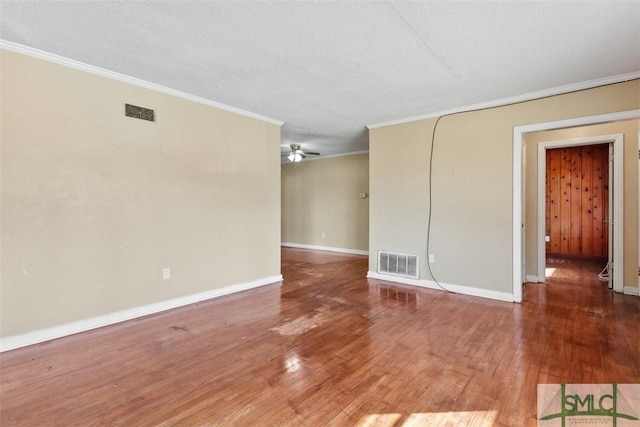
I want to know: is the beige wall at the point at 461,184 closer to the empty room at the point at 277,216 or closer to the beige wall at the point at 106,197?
the empty room at the point at 277,216

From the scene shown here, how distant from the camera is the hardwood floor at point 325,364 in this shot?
1743mm

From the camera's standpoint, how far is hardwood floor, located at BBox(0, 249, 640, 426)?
5.72 feet

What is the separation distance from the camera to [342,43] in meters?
2.45

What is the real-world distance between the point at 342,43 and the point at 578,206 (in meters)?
7.06

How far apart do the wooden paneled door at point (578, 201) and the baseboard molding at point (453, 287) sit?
4415mm

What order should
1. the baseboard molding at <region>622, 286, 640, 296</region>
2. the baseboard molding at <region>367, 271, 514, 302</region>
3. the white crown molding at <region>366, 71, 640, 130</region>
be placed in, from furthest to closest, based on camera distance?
1. the baseboard molding at <region>622, 286, 640, 296</region>
2. the baseboard molding at <region>367, 271, 514, 302</region>
3. the white crown molding at <region>366, 71, 640, 130</region>

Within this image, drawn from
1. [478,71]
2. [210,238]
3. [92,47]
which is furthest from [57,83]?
[478,71]

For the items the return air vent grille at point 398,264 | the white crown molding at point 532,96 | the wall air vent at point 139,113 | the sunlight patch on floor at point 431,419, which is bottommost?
the sunlight patch on floor at point 431,419

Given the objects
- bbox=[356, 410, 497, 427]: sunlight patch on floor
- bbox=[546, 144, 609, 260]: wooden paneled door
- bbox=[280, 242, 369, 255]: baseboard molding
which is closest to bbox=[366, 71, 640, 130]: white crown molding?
bbox=[356, 410, 497, 427]: sunlight patch on floor

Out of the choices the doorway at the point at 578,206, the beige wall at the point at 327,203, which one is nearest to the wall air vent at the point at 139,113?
the beige wall at the point at 327,203

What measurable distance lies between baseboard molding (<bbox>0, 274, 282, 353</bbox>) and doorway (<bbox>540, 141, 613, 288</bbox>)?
6359 mm

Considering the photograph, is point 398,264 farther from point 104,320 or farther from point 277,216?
point 104,320

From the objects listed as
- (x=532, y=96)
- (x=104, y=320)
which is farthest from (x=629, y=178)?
(x=104, y=320)

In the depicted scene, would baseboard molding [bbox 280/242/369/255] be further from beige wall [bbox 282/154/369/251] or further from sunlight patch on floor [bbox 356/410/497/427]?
sunlight patch on floor [bbox 356/410/497/427]
